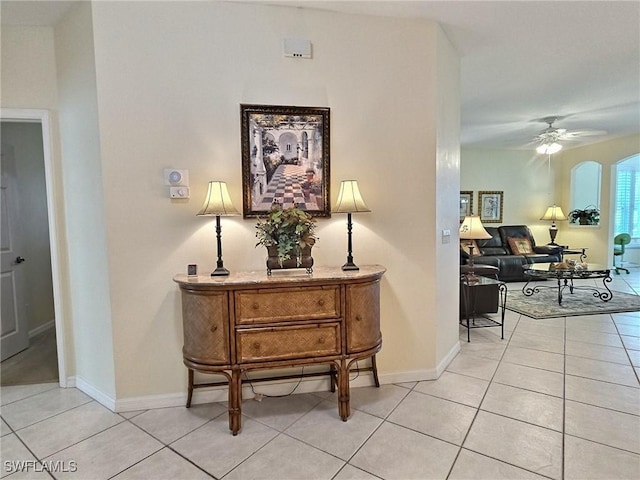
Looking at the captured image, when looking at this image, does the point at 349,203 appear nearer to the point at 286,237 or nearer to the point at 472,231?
the point at 286,237

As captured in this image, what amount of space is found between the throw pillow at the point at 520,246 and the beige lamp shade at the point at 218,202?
6.48m

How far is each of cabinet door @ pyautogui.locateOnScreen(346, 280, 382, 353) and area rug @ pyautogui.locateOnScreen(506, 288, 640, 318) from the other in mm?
3121

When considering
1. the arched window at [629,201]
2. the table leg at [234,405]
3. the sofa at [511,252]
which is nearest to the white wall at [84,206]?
the table leg at [234,405]

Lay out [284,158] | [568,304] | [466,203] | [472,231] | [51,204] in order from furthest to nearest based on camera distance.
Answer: [466,203], [568,304], [472,231], [51,204], [284,158]

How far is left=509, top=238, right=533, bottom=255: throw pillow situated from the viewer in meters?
7.05

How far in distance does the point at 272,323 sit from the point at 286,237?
54cm

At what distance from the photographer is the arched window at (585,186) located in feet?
25.8

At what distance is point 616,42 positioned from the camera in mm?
3068

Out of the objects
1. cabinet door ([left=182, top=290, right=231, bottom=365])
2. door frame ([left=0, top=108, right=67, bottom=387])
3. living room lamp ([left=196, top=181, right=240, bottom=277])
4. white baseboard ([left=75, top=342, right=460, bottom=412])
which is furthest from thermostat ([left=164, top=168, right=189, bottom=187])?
white baseboard ([left=75, top=342, right=460, bottom=412])

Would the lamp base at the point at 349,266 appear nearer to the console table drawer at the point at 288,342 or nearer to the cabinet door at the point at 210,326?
the console table drawer at the point at 288,342

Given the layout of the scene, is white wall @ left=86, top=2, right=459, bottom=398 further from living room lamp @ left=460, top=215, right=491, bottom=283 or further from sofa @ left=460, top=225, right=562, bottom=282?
sofa @ left=460, top=225, right=562, bottom=282

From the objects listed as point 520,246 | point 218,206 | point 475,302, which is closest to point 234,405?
point 218,206

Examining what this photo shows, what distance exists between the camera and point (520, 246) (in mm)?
7141

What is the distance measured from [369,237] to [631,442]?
6.28 feet
